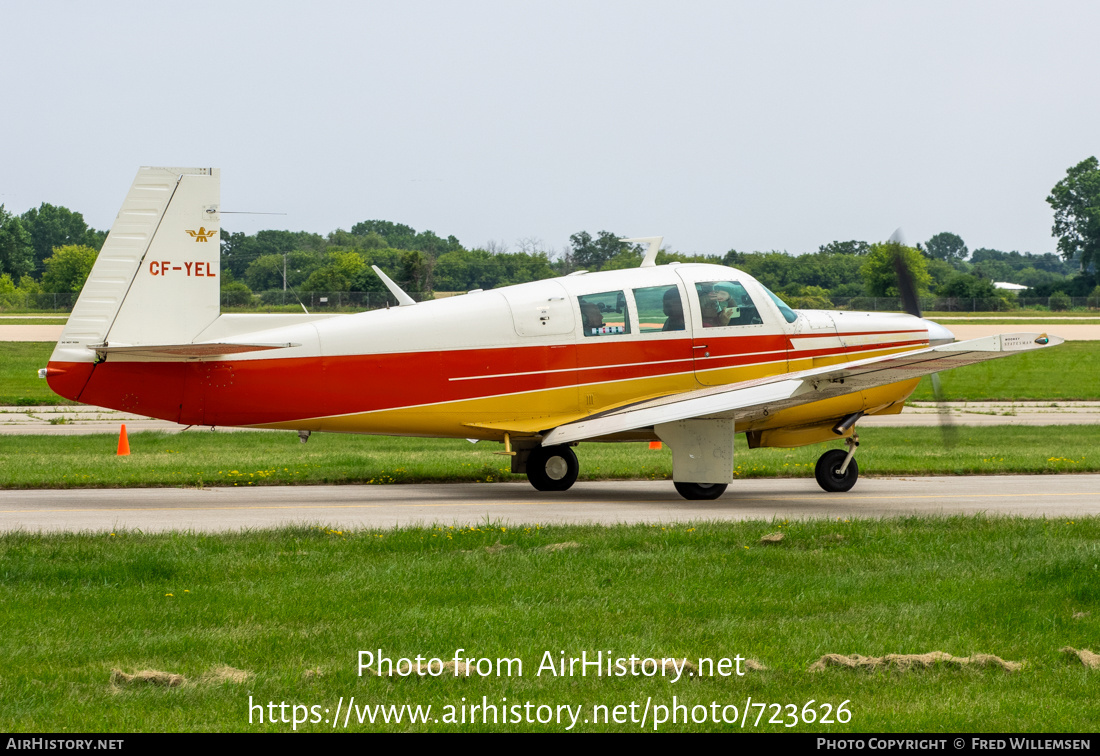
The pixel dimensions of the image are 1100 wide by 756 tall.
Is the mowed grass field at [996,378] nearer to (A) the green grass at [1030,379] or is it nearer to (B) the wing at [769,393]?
(A) the green grass at [1030,379]

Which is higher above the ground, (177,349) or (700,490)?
(177,349)

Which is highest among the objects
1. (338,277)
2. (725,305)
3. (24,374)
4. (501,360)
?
(338,277)

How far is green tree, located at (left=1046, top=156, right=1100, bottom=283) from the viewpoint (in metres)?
131

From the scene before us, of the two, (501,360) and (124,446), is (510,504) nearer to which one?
(501,360)

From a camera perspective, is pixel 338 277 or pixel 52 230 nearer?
pixel 338 277

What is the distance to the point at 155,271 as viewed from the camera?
14.0 metres

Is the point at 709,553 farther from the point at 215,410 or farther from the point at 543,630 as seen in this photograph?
the point at 215,410

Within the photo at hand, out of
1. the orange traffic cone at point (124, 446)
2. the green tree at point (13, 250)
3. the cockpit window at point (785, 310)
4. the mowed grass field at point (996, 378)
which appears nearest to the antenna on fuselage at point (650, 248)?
the cockpit window at point (785, 310)

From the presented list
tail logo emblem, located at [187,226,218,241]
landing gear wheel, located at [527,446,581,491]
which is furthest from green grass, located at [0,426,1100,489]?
tail logo emblem, located at [187,226,218,241]

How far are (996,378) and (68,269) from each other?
95.7 m

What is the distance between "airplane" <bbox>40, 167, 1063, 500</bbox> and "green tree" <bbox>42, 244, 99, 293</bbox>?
3750 inches

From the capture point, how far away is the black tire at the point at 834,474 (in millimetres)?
16406

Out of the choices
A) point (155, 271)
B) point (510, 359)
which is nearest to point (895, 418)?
point (510, 359)
